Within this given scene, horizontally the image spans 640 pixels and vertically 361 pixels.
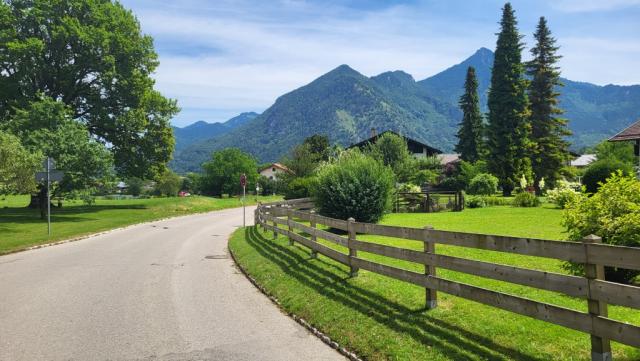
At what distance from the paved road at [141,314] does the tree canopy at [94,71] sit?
28889mm

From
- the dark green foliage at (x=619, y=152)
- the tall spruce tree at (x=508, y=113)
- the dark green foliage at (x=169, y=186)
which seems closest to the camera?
the dark green foliage at (x=619, y=152)

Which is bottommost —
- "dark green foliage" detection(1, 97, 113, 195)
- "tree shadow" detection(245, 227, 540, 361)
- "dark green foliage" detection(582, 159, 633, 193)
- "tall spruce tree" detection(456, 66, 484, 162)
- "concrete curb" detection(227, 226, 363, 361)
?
"concrete curb" detection(227, 226, 363, 361)

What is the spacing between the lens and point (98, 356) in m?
6.20

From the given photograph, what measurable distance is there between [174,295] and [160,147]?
3789 centimetres

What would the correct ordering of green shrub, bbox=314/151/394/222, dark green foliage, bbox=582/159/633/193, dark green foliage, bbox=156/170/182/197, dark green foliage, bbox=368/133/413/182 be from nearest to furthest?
green shrub, bbox=314/151/394/222 < dark green foliage, bbox=582/159/633/193 < dark green foliage, bbox=368/133/413/182 < dark green foliage, bbox=156/170/182/197

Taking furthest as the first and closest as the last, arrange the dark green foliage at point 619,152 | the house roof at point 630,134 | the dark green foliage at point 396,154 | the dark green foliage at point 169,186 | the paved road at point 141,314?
the dark green foliage at point 169,186 → the dark green foliage at point 396,154 → the dark green foliage at point 619,152 → the house roof at point 630,134 → the paved road at point 141,314

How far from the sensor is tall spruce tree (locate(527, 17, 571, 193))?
55.2m

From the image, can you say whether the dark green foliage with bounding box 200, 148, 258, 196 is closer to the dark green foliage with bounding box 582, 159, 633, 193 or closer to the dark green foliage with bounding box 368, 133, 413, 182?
the dark green foliage with bounding box 368, 133, 413, 182

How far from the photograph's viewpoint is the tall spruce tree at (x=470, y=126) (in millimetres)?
76375

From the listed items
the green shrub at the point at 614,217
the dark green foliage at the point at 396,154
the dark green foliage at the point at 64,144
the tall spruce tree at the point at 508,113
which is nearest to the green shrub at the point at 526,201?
the dark green foliage at the point at 396,154

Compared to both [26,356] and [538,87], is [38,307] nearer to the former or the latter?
[26,356]

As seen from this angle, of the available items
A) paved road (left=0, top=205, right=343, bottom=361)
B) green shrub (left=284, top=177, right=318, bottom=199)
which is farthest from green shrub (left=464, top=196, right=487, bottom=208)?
paved road (left=0, top=205, right=343, bottom=361)

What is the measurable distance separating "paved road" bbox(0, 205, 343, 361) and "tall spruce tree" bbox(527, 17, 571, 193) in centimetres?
4938

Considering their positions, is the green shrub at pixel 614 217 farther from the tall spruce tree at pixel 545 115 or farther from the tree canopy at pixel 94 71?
the tall spruce tree at pixel 545 115
